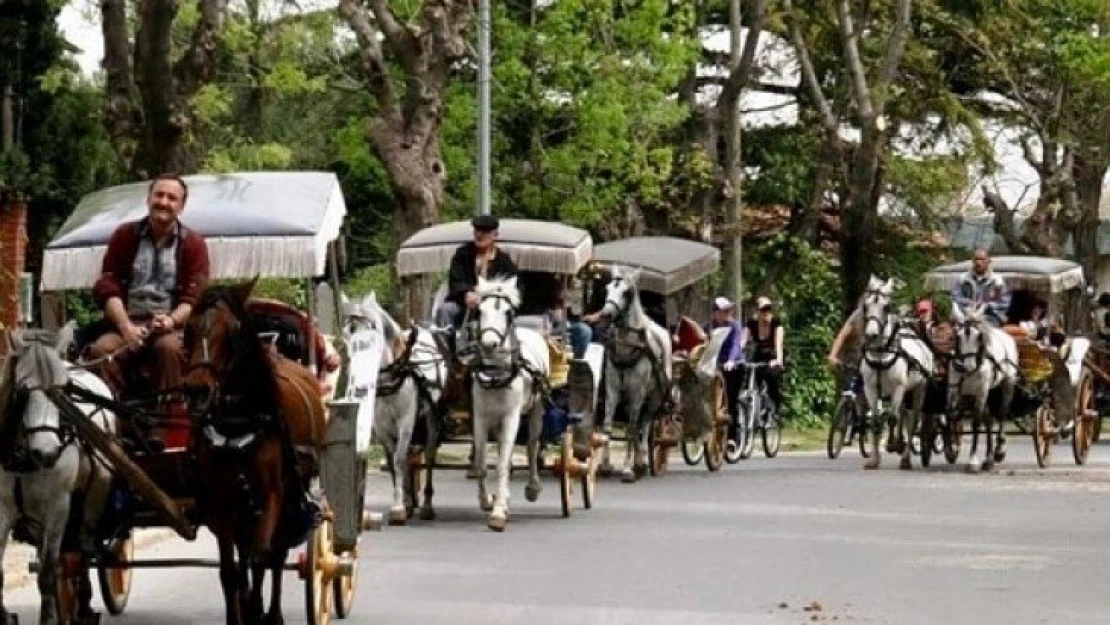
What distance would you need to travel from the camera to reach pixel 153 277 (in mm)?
13781

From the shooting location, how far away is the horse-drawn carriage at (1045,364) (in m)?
32.2

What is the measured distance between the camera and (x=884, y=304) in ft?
103

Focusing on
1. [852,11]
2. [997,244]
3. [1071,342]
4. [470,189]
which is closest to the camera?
[1071,342]

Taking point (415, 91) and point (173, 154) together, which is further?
point (415, 91)

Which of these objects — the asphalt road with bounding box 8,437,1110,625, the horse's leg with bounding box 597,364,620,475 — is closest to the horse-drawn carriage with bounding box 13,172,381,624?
the asphalt road with bounding box 8,437,1110,625

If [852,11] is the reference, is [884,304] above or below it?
below

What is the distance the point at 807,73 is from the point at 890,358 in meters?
17.6

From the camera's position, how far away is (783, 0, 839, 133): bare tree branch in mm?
47375

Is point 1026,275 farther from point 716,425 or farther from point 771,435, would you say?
point 771,435

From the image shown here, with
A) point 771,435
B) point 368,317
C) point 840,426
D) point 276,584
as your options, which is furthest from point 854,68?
point 276,584

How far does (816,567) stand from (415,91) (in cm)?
1537

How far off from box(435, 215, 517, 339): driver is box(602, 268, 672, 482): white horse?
616 centimetres

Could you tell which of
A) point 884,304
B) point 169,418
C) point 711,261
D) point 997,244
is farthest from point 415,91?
point 997,244

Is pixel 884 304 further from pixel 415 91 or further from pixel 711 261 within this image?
pixel 415 91
